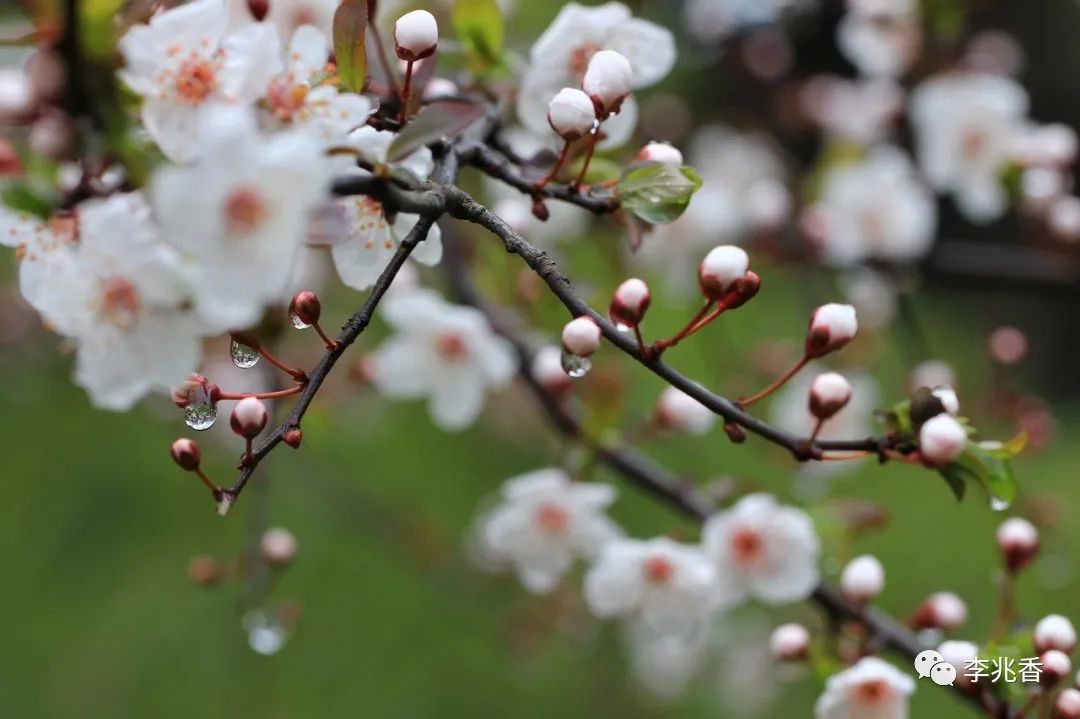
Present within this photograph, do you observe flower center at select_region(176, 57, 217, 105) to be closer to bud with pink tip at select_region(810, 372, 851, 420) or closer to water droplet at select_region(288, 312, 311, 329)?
water droplet at select_region(288, 312, 311, 329)

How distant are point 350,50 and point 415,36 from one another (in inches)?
2.4

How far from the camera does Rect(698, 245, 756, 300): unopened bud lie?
2.23ft

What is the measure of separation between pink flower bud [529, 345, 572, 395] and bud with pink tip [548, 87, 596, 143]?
468 millimetres

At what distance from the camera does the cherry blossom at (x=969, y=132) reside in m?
1.84

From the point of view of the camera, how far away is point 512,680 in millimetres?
2477

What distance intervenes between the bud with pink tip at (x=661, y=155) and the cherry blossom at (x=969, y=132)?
1264mm

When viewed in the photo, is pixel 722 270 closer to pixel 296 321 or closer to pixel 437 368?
pixel 296 321

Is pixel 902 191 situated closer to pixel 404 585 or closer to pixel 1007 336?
pixel 1007 336

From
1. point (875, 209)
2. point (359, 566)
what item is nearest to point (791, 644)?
point (875, 209)

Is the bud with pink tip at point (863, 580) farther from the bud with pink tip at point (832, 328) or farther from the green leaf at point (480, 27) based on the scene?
the green leaf at point (480, 27)

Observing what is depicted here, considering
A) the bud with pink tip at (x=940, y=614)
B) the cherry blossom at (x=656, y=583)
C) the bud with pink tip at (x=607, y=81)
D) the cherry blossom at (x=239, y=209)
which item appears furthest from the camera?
the cherry blossom at (x=656, y=583)

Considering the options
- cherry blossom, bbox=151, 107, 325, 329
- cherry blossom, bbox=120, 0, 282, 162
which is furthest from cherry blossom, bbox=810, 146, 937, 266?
cherry blossom, bbox=151, 107, 325, 329

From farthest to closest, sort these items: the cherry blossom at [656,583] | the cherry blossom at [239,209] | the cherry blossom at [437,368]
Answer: the cherry blossom at [437,368] < the cherry blossom at [656,583] < the cherry blossom at [239,209]

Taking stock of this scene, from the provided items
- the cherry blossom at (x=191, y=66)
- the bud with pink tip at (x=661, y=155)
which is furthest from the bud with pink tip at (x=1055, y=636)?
the cherry blossom at (x=191, y=66)
